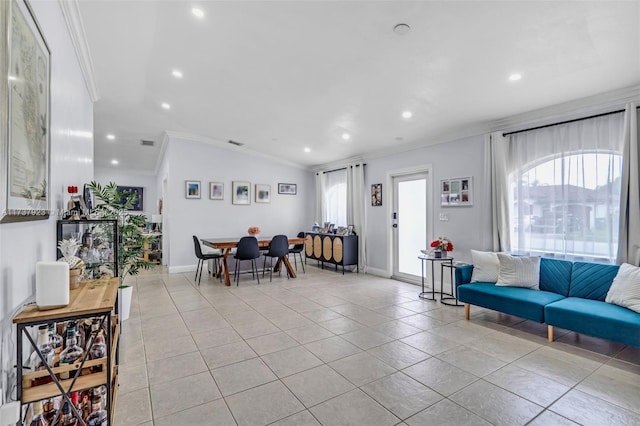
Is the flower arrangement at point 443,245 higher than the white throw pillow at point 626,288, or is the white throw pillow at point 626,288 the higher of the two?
the flower arrangement at point 443,245

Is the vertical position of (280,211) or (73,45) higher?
(73,45)

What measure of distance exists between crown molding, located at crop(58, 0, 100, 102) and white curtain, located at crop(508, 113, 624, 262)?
5.06 metres

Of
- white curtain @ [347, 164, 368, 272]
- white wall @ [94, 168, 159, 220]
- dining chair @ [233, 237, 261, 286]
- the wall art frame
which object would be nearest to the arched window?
white curtain @ [347, 164, 368, 272]

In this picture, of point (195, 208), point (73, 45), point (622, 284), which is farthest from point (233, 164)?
point (622, 284)

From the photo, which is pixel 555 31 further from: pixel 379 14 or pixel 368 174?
pixel 368 174

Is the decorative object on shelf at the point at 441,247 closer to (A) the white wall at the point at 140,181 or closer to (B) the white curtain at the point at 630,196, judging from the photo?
(B) the white curtain at the point at 630,196

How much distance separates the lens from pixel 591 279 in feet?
10.6

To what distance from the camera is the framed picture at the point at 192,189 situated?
6836 mm

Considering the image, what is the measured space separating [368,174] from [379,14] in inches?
167

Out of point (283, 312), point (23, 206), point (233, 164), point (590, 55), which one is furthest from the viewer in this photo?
point (233, 164)

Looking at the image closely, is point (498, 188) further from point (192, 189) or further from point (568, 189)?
point (192, 189)

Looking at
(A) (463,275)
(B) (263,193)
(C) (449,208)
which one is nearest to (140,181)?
(B) (263,193)

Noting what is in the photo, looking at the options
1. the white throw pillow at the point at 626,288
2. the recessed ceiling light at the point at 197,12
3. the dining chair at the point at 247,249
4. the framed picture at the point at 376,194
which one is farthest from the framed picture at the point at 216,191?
the white throw pillow at the point at 626,288

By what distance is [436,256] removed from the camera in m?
4.57
